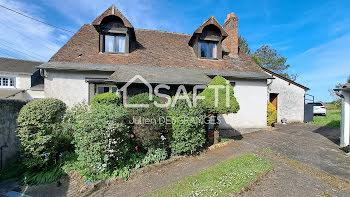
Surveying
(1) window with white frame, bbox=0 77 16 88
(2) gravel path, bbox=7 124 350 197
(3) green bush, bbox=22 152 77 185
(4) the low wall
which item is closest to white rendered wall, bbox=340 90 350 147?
(2) gravel path, bbox=7 124 350 197

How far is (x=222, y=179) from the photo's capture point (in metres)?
4.33

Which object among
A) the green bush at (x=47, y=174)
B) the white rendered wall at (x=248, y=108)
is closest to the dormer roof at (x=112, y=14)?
the green bush at (x=47, y=174)

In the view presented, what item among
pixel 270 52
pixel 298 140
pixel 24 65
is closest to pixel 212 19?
pixel 298 140

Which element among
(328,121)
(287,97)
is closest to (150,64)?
(287,97)

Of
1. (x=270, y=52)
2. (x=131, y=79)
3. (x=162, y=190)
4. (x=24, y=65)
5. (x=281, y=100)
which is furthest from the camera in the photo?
(x=270, y=52)

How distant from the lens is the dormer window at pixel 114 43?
10.4m

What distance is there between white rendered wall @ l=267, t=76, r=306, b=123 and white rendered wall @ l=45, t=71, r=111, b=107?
14.6 metres

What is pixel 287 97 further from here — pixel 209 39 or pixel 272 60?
pixel 272 60

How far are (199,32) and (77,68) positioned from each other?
28.2ft

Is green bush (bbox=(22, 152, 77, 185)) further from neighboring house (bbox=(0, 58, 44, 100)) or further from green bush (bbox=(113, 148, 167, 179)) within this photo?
neighboring house (bbox=(0, 58, 44, 100))

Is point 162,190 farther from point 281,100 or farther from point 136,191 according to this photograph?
point 281,100

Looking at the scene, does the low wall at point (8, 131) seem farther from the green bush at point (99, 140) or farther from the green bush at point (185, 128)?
the green bush at point (185, 128)

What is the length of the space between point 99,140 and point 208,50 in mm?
10241

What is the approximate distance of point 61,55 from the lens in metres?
9.42
